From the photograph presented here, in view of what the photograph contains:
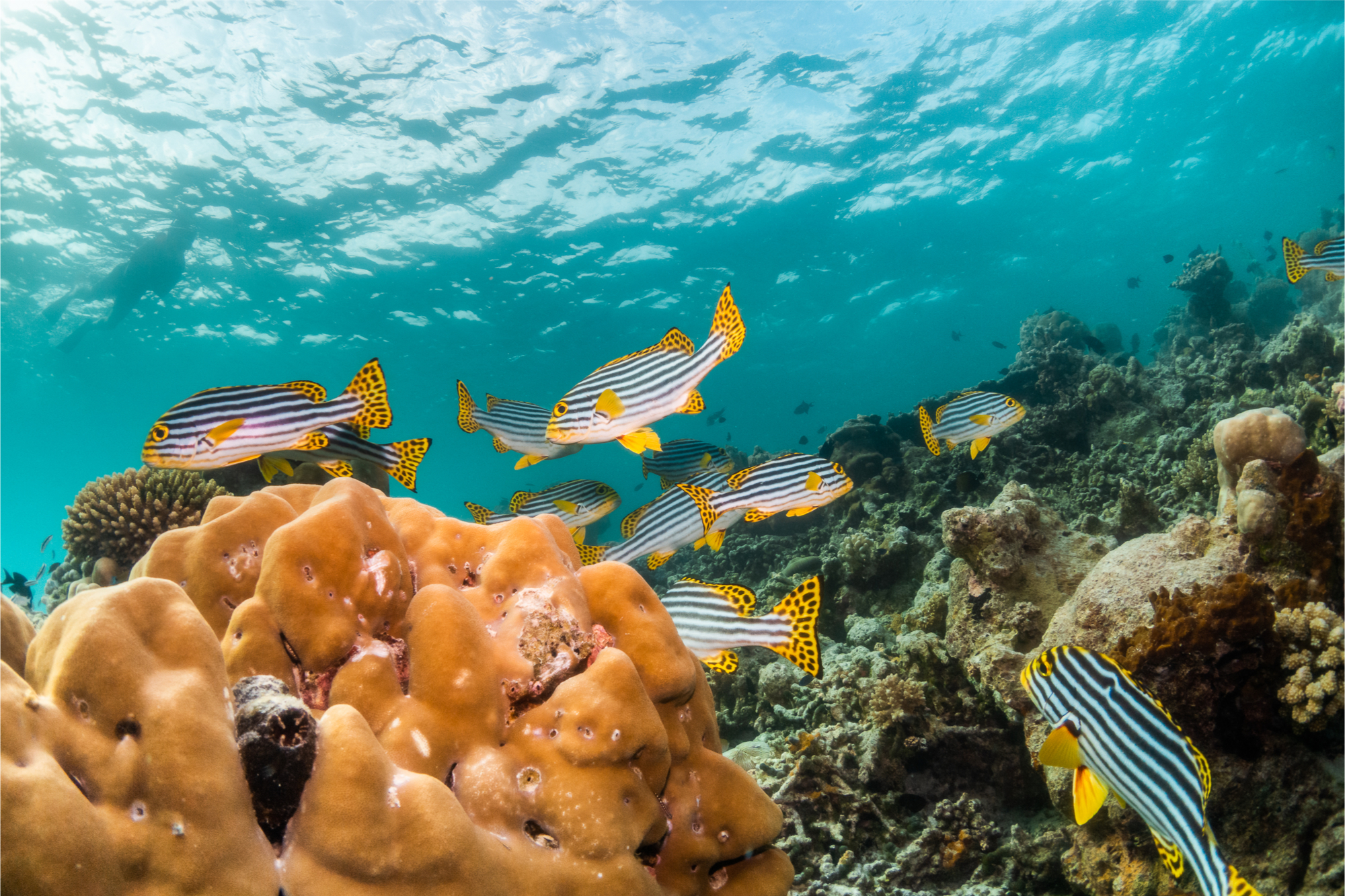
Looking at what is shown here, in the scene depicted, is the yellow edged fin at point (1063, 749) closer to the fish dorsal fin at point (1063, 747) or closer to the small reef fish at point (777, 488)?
the fish dorsal fin at point (1063, 747)

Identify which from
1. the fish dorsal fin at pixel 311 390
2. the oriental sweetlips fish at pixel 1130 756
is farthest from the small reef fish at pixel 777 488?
the fish dorsal fin at pixel 311 390

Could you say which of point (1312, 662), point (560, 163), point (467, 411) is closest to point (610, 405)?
point (467, 411)

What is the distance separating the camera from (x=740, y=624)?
353 cm

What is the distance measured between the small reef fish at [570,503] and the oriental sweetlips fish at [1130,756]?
423cm

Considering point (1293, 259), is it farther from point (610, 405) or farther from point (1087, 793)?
point (610, 405)

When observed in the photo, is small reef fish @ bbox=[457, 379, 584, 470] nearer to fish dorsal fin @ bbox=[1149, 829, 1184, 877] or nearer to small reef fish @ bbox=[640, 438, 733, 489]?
small reef fish @ bbox=[640, 438, 733, 489]

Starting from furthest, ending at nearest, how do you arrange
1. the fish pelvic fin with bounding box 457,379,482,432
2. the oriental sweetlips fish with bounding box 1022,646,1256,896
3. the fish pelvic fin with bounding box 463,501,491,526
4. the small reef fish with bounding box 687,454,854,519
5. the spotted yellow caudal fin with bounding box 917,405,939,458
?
the spotted yellow caudal fin with bounding box 917,405,939,458
the fish pelvic fin with bounding box 463,501,491,526
the fish pelvic fin with bounding box 457,379,482,432
the small reef fish with bounding box 687,454,854,519
the oriental sweetlips fish with bounding box 1022,646,1256,896

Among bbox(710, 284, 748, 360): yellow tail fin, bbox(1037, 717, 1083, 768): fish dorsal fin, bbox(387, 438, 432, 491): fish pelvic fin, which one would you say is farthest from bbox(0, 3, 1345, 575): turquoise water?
bbox(1037, 717, 1083, 768): fish dorsal fin

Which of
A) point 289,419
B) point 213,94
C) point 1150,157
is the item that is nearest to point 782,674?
point 289,419

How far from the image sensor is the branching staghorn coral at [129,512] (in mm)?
5609

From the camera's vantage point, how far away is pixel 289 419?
3.65 metres

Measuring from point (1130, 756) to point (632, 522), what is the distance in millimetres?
3713

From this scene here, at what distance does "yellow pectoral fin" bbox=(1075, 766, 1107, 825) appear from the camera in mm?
2332

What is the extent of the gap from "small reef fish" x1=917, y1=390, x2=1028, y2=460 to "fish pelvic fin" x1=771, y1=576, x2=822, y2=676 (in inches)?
154
